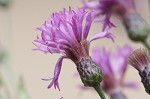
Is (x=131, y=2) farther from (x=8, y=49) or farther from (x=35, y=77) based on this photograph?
(x=35, y=77)

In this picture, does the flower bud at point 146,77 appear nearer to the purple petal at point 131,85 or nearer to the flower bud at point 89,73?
the flower bud at point 89,73

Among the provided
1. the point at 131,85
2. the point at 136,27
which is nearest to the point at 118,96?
the point at 136,27

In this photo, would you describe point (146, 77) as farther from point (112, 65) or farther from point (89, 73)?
point (112, 65)

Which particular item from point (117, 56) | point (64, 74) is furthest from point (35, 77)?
point (117, 56)

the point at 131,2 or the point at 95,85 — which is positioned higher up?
the point at 131,2

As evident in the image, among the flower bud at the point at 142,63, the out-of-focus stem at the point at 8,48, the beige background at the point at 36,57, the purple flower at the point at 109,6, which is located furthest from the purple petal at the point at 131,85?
the beige background at the point at 36,57

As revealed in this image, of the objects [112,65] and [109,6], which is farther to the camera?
[112,65]
